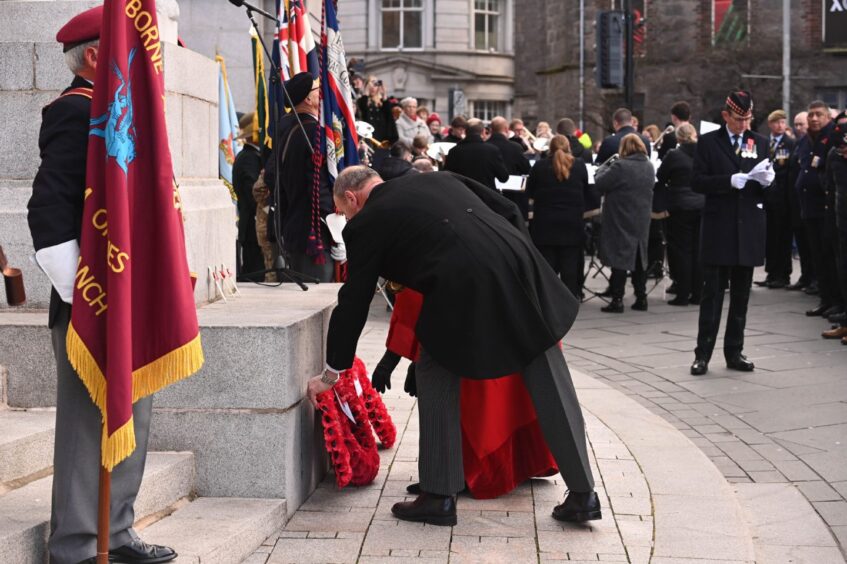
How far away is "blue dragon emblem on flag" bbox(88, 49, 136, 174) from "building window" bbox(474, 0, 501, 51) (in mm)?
47124

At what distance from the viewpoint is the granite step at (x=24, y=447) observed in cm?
484

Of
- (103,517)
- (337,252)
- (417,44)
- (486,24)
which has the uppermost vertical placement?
(486,24)

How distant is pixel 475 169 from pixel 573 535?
8859 millimetres

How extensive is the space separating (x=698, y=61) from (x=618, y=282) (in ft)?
109

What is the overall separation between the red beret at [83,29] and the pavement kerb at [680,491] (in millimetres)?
2927

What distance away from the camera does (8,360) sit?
545cm

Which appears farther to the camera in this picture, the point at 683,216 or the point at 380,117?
the point at 380,117

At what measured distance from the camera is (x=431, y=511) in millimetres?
5484

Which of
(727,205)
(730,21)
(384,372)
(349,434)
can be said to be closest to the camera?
(349,434)

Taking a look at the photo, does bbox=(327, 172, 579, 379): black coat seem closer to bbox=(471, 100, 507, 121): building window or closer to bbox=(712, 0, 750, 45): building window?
bbox=(712, 0, 750, 45): building window

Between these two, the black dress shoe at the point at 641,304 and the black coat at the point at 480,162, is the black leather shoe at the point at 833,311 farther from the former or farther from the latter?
the black coat at the point at 480,162

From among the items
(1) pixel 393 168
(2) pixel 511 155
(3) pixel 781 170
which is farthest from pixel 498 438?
(3) pixel 781 170

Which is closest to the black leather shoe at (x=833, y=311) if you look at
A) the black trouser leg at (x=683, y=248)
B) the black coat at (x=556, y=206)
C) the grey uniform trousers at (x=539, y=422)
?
the black trouser leg at (x=683, y=248)

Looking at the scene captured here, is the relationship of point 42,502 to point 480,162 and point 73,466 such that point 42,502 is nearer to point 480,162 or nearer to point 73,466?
point 73,466
